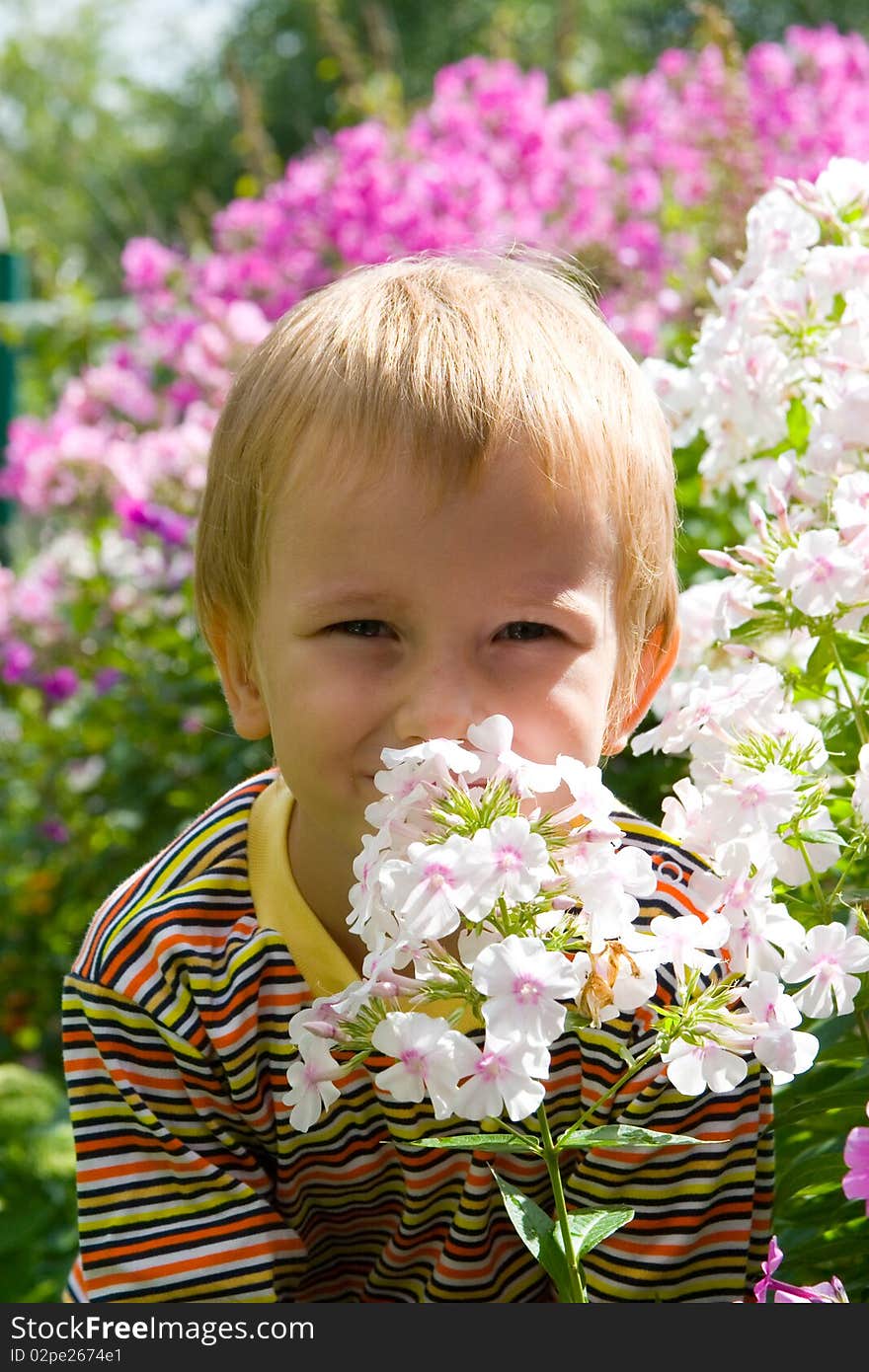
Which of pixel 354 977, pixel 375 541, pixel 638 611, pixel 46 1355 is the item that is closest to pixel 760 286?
pixel 638 611

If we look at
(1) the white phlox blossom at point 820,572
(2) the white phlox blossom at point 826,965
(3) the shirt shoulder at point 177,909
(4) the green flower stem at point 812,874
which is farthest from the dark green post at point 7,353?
(2) the white phlox blossom at point 826,965

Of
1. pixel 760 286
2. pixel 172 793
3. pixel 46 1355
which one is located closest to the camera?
pixel 46 1355

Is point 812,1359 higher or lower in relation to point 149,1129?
lower

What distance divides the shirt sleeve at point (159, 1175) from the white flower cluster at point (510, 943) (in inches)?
18.5

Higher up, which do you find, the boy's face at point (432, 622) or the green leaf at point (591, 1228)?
the boy's face at point (432, 622)

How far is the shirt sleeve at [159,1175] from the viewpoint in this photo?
1580 mm

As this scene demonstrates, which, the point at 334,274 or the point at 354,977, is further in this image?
the point at 334,274

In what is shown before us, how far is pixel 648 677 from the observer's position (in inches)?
Result: 69.2

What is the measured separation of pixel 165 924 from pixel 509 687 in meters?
0.49

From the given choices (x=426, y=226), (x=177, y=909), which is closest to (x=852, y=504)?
(x=177, y=909)

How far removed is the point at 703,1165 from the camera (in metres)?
1.56

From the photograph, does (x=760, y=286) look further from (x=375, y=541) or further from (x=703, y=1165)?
(x=703, y=1165)

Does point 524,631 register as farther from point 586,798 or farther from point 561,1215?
point 561,1215

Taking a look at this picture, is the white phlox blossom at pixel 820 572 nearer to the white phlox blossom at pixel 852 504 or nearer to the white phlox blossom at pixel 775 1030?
the white phlox blossom at pixel 852 504
